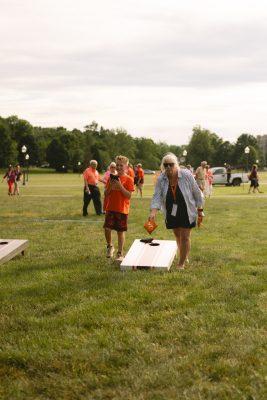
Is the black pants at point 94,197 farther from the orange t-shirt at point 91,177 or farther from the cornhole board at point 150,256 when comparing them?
the cornhole board at point 150,256

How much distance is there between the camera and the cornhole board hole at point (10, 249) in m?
8.00

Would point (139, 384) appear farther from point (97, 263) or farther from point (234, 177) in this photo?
point (234, 177)

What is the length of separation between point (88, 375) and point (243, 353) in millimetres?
1281

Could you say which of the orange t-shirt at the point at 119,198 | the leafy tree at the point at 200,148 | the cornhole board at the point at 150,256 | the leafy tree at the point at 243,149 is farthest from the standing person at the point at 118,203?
the leafy tree at the point at 200,148

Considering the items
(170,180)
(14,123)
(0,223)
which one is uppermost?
(14,123)

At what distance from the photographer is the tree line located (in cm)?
11588

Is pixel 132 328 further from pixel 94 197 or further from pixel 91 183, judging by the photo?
pixel 94 197

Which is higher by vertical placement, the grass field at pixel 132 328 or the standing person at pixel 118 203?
the standing person at pixel 118 203

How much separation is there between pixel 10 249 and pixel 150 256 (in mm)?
2222

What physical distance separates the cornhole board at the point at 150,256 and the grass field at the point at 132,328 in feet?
0.64

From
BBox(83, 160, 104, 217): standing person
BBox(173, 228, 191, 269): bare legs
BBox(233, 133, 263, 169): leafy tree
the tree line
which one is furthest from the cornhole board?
BBox(233, 133, 263, 169): leafy tree

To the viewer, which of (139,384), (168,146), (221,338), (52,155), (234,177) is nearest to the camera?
(139,384)

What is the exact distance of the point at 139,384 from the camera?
3.78 metres

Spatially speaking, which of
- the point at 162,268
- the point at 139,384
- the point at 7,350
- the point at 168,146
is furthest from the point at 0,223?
the point at 168,146
